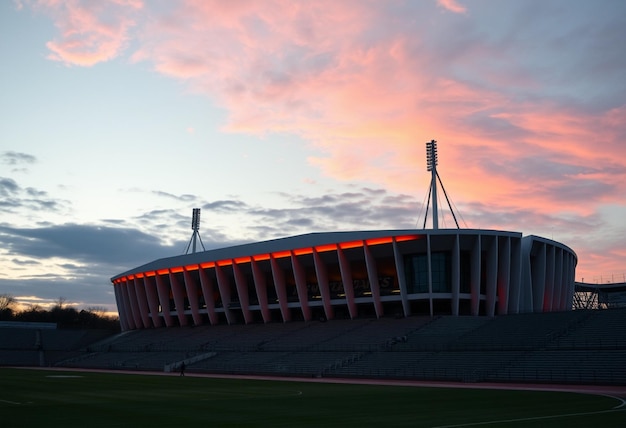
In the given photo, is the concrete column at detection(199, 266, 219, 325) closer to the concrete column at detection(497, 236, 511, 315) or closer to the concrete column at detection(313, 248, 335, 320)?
the concrete column at detection(313, 248, 335, 320)

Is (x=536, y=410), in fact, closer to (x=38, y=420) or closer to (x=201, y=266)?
(x=38, y=420)

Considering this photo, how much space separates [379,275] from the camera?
3063 inches

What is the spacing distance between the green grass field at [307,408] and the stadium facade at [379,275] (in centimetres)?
3539

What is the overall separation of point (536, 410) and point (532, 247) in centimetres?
5529

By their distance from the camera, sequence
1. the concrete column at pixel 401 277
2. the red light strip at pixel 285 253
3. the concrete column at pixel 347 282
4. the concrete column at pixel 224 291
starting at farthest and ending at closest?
the concrete column at pixel 224 291
the concrete column at pixel 347 282
the red light strip at pixel 285 253
the concrete column at pixel 401 277

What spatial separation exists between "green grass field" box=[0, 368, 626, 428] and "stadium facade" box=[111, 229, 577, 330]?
3539cm

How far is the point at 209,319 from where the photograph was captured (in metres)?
92.6

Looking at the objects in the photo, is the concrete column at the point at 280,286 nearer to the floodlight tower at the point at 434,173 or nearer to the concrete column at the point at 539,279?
the floodlight tower at the point at 434,173

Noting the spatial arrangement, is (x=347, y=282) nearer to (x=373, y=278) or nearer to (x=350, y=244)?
(x=373, y=278)

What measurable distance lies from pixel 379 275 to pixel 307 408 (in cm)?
5318

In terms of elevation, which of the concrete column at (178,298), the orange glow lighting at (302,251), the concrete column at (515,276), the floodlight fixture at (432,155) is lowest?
the concrete column at (515,276)

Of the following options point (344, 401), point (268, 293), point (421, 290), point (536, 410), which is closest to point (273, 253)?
point (268, 293)

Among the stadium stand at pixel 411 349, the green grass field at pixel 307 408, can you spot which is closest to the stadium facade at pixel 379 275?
the stadium stand at pixel 411 349

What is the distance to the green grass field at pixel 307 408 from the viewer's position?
67.0ft
